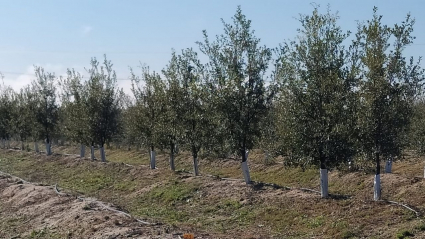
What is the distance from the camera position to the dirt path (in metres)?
15.6

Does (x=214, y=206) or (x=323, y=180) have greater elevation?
(x=323, y=180)

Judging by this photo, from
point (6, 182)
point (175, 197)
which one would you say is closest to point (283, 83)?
point (175, 197)

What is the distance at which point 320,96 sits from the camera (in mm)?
19953

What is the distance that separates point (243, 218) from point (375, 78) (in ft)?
24.2

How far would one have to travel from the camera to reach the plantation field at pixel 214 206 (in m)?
16.0

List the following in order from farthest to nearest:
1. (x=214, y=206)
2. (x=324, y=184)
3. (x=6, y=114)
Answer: (x=6, y=114) → (x=214, y=206) → (x=324, y=184)

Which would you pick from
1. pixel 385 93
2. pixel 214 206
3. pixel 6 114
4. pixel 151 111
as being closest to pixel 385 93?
pixel 385 93

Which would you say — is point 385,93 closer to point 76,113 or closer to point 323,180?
point 323,180

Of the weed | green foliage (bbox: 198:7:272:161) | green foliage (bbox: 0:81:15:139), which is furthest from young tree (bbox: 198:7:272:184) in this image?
green foliage (bbox: 0:81:15:139)

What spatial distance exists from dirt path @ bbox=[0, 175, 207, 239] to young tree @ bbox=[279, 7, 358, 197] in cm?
720

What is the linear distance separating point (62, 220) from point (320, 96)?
37.0 feet

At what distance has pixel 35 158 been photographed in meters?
50.5

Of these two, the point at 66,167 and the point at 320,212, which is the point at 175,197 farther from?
the point at 66,167

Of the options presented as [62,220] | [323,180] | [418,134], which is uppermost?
[418,134]
